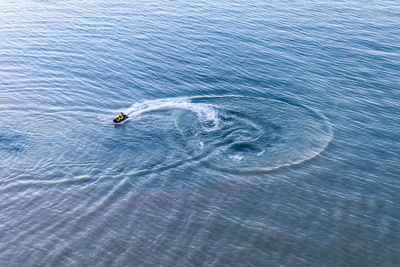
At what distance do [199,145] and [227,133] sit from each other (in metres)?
3.51

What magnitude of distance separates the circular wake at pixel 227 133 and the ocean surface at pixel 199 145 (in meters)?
0.18

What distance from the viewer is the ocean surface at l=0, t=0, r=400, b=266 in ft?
90.4

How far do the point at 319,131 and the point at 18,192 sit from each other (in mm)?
28380

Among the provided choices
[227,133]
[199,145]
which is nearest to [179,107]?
[227,133]

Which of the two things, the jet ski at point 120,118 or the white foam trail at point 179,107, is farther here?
the white foam trail at point 179,107

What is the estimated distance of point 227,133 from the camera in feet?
130

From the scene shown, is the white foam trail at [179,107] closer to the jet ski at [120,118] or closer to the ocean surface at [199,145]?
the ocean surface at [199,145]

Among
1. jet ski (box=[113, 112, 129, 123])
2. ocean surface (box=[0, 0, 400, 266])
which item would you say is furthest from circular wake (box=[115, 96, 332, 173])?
jet ski (box=[113, 112, 129, 123])

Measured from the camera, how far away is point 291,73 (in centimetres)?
→ 5338

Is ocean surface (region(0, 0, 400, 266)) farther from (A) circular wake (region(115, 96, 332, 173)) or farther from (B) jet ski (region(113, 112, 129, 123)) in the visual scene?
(B) jet ski (region(113, 112, 129, 123))

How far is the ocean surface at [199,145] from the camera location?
90.4 ft

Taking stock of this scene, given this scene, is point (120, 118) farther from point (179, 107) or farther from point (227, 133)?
point (227, 133)

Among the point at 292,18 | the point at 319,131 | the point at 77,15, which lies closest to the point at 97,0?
the point at 77,15

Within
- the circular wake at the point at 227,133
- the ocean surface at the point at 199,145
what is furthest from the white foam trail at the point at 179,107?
the ocean surface at the point at 199,145
